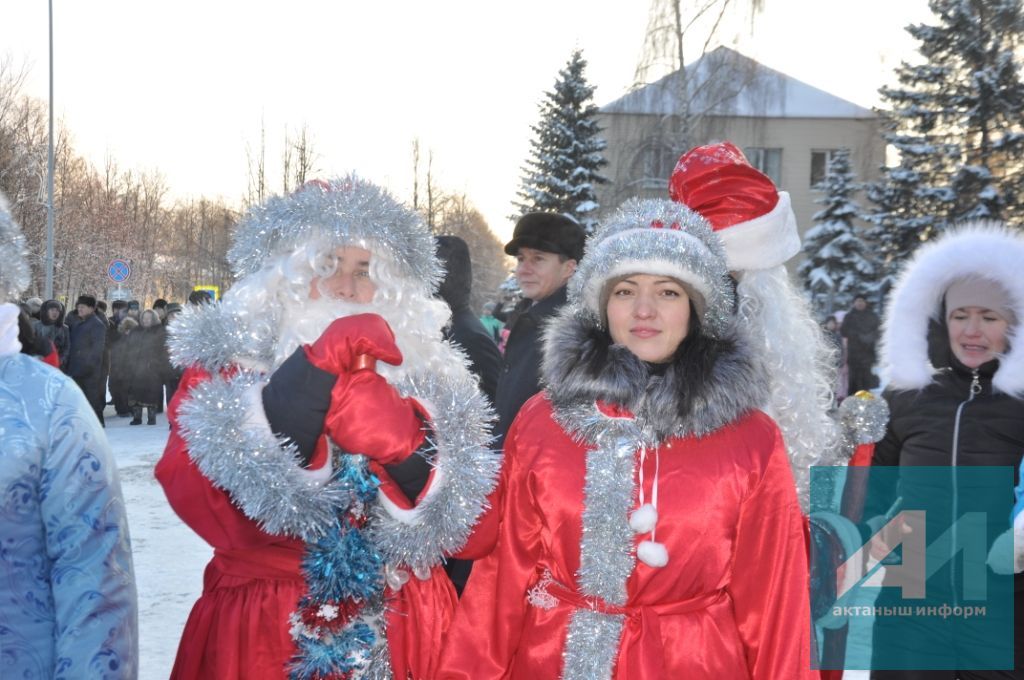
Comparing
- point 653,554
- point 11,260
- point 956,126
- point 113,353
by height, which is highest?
point 956,126

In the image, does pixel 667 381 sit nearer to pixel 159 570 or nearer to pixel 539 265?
pixel 539 265

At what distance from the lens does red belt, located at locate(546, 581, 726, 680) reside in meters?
2.07

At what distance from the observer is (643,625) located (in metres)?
2.12

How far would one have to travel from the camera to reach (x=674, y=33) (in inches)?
795

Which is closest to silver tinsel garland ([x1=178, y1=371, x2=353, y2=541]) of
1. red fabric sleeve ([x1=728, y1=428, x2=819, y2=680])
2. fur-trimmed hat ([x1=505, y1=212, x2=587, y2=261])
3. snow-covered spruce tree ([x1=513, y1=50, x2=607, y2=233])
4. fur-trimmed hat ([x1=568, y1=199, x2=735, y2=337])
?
fur-trimmed hat ([x1=568, y1=199, x2=735, y2=337])

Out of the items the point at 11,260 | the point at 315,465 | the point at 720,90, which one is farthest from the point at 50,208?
the point at 315,465

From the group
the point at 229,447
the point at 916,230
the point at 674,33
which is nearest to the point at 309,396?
the point at 229,447

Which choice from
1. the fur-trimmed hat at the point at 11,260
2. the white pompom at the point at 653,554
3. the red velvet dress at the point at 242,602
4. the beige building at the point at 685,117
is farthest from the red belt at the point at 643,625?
the beige building at the point at 685,117

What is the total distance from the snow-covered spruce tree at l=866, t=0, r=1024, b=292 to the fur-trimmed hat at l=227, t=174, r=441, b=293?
20.8m

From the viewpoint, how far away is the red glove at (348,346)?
2123 mm

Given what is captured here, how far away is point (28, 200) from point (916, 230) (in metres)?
23.0

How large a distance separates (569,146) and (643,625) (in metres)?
24.8

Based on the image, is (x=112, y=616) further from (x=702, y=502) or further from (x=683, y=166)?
(x=683, y=166)

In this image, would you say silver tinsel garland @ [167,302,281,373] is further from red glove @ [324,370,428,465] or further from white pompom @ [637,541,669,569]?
white pompom @ [637,541,669,569]
